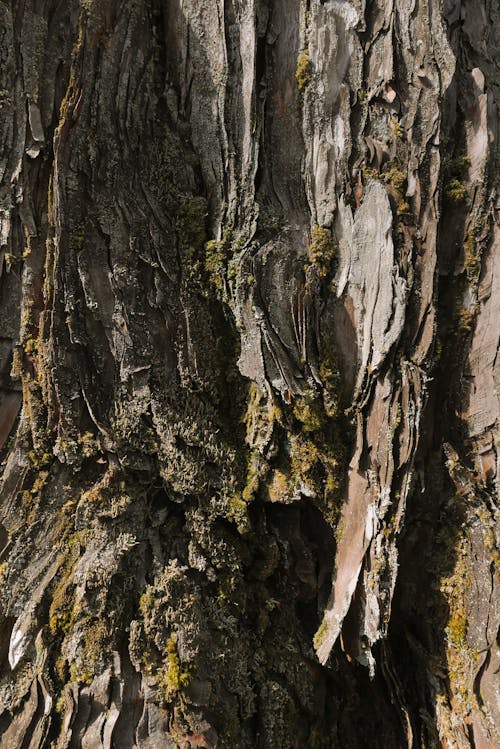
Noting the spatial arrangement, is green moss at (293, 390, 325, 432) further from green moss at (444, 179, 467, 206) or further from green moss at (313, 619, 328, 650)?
green moss at (444, 179, 467, 206)

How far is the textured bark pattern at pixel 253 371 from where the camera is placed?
9.52 ft

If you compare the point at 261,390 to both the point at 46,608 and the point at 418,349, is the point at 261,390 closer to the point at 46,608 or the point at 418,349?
the point at 418,349

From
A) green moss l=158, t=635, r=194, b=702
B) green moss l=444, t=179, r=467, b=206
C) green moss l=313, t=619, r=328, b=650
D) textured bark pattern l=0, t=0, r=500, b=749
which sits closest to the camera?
green moss l=158, t=635, r=194, b=702

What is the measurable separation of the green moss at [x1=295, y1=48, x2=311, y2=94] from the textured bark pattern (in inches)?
0.7

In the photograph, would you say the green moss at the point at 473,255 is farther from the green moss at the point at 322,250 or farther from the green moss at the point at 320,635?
the green moss at the point at 320,635

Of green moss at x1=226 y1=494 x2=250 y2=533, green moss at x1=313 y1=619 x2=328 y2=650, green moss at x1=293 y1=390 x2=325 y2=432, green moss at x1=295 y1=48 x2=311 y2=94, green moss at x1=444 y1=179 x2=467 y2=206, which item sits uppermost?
green moss at x1=295 y1=48 x2=311 y2=94

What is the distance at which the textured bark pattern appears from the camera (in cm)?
290

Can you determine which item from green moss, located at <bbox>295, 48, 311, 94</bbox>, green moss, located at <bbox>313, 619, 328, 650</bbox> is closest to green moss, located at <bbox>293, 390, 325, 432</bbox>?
green moss, located at <bbox>313, 619, 328, 650</bbox>

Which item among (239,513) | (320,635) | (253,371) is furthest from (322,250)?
(320,635)

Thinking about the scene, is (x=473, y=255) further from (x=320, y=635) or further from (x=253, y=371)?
(x=320, y=635)

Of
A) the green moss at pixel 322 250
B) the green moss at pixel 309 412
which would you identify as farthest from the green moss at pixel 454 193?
the green moss at pixel 309 412

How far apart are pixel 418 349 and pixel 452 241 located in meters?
0.71

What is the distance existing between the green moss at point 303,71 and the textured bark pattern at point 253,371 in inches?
0.7

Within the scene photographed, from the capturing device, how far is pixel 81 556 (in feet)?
9.62
